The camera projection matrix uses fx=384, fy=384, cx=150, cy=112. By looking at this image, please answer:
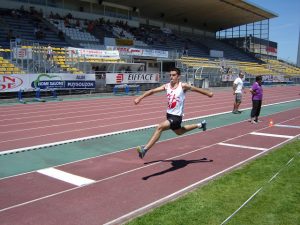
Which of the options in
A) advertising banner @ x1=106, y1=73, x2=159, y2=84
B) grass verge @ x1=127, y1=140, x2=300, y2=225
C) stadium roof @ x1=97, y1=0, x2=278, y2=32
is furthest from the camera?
stadium roof @ x1=97, y1=0, x2=278, y2=32

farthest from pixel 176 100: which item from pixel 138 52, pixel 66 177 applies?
pixel 138 52

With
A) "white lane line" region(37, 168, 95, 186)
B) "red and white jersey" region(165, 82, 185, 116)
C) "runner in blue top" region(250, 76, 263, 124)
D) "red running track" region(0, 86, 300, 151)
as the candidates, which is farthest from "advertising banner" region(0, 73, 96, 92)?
"red and white jersey" region(165, 82, 185, 116)

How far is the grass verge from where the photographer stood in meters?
4.80

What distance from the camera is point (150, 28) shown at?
5131cm

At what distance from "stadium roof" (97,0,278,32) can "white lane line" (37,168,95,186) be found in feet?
131

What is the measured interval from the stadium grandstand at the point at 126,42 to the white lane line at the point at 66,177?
16589mm

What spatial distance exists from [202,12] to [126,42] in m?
21.9

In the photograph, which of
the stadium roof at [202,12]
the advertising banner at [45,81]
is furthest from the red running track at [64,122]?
the stadium roof at [202,12]

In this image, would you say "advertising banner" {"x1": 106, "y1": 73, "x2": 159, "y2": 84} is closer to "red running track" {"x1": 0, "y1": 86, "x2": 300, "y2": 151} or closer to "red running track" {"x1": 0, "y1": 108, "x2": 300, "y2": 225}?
"red running track" {"x1": 0, "y1": 86, "x2": 300, "y2": 151}

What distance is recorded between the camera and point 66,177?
6.86 metres

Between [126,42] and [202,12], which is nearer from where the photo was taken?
[126,42]

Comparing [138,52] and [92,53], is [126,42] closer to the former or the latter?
[138,52]

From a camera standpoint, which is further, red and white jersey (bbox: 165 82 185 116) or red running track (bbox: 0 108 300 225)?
red and white jersey (bbox: 165 82 185 116)

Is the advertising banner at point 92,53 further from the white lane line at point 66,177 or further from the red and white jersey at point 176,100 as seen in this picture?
the red and white jersey at point 176,100
